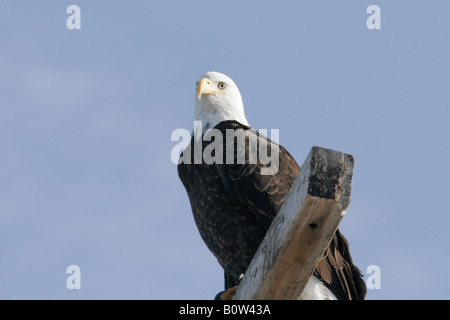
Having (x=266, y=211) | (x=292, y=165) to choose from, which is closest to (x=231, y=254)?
(x=266, y=211)

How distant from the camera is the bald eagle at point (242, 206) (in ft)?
15.7

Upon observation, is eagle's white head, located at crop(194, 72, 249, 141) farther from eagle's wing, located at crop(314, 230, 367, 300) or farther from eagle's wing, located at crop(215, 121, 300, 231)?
eagle's wing, located at crop(314, 230, 367, 300)

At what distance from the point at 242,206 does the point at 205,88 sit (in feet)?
4.66

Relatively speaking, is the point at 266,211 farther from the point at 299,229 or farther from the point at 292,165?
the point at 299,229

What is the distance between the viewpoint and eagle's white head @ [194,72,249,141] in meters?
6.09

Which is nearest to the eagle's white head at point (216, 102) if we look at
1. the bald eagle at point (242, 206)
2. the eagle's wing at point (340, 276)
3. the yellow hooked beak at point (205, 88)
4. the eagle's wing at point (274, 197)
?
the yellow hooked beak at point (205, 88)

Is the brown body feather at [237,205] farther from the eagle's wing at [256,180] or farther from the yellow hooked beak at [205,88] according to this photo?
the yellow hooked beak at [205,88]

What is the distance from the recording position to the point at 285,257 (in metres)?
2.87

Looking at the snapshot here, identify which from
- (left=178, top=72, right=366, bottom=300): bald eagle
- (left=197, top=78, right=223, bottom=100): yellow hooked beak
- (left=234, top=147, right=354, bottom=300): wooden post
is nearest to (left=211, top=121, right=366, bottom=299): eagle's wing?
(left=178, top=72, right=366, bottom=300): bald eagle

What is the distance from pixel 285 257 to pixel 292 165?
2.72 meters

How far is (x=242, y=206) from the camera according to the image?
521cm

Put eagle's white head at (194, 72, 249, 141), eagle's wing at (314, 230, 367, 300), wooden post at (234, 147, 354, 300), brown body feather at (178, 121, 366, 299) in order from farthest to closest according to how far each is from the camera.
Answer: eagle's white head at (194, 72, 249, 141) < brown body feather at (178, 121, 366, 299) < eagle's wing at (314, 230, 367, 300) < wooden post at (234, 147, 354, 300)

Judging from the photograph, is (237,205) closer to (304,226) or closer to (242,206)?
(242,206)
